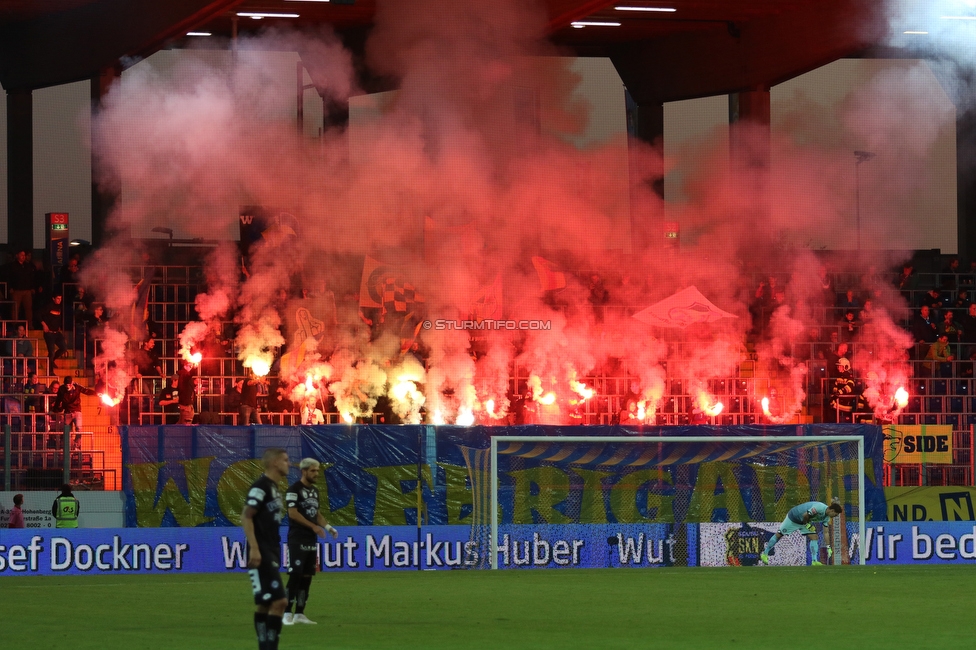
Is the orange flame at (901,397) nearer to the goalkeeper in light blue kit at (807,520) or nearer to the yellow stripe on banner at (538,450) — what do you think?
the goalkeeper in light blue kit at (807,520)

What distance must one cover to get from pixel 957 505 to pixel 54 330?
50.0 feet

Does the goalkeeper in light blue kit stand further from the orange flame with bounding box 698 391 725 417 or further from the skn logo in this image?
the orange flame with bounding box 698 391 725 417

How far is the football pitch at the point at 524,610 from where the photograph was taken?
37.1 feet

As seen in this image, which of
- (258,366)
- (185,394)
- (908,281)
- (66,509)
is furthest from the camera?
(908,281)

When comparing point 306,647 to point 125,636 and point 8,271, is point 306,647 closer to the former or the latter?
point 125,636

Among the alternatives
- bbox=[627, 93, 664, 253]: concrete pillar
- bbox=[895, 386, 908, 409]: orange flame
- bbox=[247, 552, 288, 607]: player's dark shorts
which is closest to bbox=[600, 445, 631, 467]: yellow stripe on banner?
bbox=[895, 386, 908, 409]: orange flame

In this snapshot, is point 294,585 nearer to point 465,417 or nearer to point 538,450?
point 538,450

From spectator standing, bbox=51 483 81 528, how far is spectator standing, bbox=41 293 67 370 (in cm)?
593

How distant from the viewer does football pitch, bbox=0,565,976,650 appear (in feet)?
37.1

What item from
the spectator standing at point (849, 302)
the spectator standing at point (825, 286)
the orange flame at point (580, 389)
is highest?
the spectator standing at point (825, 286)

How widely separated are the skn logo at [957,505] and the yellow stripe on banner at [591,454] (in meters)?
5.41

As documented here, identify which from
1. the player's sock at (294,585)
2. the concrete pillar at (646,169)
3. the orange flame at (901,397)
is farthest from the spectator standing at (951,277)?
the player's sock at (294,585)

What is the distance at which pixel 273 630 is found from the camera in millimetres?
9039

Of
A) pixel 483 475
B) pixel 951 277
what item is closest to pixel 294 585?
pixel 483 475
